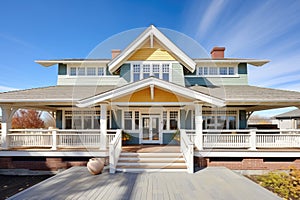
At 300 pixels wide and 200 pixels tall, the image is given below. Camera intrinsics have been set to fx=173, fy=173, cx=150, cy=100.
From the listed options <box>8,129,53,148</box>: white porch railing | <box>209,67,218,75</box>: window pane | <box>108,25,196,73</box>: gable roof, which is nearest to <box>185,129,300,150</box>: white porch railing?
<box>108,25,196,73</box>: gable roof

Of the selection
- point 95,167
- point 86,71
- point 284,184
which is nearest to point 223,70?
point 284,184

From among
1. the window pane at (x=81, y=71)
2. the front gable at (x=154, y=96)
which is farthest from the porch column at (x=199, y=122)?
the window pane at (x=81, y=71)

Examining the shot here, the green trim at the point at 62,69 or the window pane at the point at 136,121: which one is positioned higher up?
the green trim at the point at 62,69

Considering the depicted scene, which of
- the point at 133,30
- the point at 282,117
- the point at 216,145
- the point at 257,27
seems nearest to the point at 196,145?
the point at 216,145

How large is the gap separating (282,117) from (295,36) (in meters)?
14.8

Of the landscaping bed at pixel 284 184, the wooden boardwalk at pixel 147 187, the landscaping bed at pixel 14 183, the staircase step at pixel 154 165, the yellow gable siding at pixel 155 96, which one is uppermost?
the yellow gable siding at pixel 155 96

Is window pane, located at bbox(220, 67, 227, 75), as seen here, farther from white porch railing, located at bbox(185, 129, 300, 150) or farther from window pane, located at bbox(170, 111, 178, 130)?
→ white porch railing, located at bbox(185, 129, 300, 150)

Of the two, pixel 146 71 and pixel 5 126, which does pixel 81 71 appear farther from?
pixel 5 126

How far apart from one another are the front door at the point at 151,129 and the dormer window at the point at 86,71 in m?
4.79

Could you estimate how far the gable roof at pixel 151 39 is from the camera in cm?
1032

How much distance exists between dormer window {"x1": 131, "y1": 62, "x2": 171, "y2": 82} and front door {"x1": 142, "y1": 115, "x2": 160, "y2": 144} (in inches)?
103

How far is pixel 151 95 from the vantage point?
8.56 metres

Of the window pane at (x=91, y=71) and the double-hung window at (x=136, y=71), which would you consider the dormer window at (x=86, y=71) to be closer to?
the window pane at (x=91, y=71)

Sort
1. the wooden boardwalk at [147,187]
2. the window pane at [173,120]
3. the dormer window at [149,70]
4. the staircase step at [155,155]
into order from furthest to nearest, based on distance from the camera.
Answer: the window pane at [173,120] → the dormer window at [149,70] → the staircase step at [155,155] → the wooden boardwalk at [147,187]
